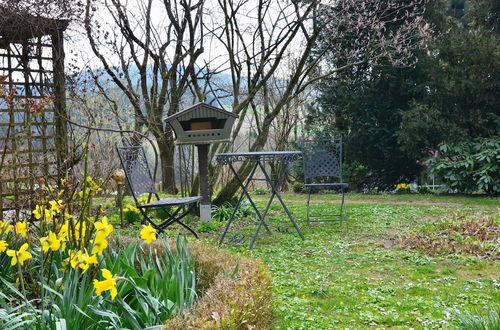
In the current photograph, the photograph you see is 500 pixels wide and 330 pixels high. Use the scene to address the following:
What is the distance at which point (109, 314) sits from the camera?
222cm

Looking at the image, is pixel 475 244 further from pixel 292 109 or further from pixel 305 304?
pixel 292 109

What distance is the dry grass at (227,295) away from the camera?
7.17 feet

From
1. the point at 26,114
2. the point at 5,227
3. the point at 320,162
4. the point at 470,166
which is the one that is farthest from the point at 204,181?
the point at 470,166

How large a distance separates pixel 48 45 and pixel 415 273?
16.5ft

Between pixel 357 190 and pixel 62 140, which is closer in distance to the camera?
pixel 62 140

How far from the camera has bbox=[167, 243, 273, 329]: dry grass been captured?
219 centimetres

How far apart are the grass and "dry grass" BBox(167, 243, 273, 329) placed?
327mm

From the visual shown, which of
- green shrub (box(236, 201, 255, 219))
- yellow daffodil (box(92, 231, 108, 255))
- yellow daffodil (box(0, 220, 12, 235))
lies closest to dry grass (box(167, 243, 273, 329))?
yellow daffodil (box(92, 231, 108, 255))

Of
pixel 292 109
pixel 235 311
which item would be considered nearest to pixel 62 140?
pixel 235 311

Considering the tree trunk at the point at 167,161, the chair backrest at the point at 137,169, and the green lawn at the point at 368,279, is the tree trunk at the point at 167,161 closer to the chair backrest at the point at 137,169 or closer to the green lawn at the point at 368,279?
the chair backrest at the point at 137,169

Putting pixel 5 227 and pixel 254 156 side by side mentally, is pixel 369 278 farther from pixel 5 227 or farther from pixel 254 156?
pixel 5 227

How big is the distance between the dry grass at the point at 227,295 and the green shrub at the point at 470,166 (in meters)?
7.40

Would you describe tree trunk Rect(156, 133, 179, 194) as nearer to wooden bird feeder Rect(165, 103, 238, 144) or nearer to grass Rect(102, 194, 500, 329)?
wooden bird feeder Rect(165, 103, 238, 144)

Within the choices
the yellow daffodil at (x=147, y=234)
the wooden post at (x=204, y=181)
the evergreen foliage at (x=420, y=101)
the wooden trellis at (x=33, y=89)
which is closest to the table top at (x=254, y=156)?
the wooden post at (x=204, y=181)
